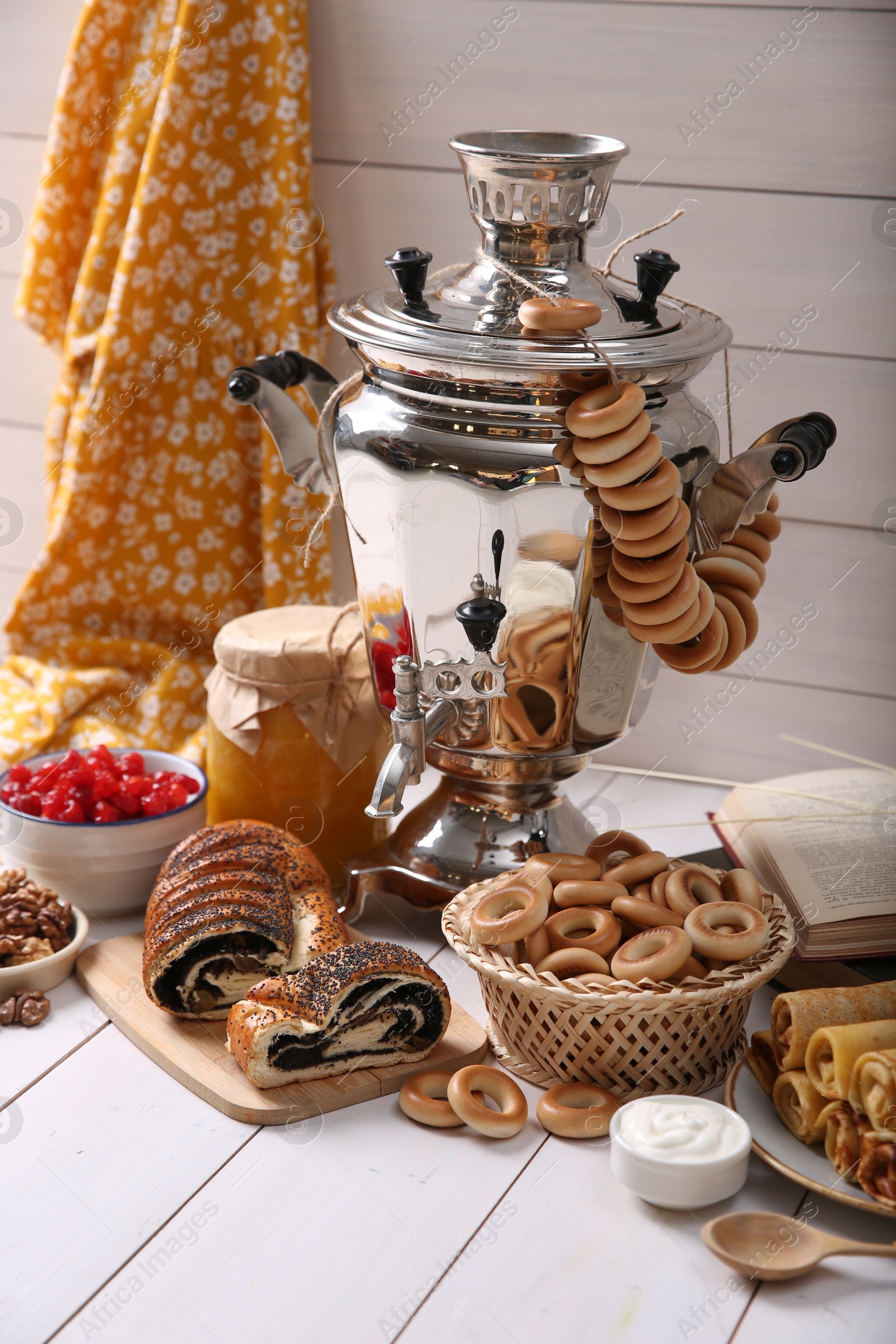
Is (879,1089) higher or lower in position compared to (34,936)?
higher

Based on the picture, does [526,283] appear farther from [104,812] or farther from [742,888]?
[104,812]

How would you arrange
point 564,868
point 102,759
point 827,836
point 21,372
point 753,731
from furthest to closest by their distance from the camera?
1. point 21,372
2. point 753,731
3. point 102,759
4. point 827,836
5. point 564,868

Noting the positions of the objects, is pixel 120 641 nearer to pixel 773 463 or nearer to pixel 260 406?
pixel 260 406

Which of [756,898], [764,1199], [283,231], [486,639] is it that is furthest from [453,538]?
[283,231]

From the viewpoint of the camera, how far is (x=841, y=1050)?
32.6 inches

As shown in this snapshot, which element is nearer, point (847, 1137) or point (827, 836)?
point (847, 1137)

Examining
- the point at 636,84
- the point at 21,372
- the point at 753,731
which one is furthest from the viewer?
the point at 21,372

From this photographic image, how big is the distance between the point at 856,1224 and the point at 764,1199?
6 centimetres

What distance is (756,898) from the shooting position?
3.25 feet

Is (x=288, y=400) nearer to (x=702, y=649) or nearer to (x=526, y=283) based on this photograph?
(x=526, y=283)

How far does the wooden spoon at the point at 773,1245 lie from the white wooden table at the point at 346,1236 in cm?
2

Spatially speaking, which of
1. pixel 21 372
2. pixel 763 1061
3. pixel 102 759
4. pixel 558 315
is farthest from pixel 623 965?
pixel 21 372

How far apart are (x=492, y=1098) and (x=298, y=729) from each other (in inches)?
15.4

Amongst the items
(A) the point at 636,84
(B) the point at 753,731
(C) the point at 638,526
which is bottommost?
(B) the point at 753,731
